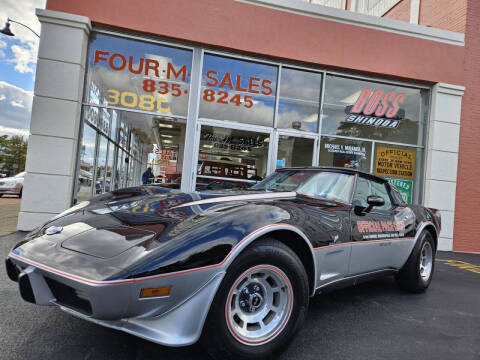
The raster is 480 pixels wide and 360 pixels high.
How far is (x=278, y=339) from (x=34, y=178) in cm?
576

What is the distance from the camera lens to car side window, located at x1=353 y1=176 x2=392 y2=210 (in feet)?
10.5

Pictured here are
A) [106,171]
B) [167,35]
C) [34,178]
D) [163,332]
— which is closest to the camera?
[163,332]

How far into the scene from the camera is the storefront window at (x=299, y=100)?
7.59 m

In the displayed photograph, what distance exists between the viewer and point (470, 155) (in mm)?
8086

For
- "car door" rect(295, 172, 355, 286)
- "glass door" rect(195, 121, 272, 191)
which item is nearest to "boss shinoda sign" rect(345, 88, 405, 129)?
"glass door" rect(195, 121, 272, 191)

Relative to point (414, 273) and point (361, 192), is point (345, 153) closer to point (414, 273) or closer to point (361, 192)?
point (414, 273)

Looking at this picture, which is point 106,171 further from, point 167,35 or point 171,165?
point 167,35

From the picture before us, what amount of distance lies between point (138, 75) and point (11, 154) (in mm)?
53358

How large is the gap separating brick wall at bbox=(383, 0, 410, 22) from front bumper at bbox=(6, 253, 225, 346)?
11.5 m

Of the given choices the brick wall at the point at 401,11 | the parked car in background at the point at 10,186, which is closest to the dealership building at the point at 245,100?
the brick wall at the point at 401,11

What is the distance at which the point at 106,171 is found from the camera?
25.6 ft

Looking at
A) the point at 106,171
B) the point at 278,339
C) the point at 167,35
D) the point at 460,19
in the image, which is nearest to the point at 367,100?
the point at 460,19

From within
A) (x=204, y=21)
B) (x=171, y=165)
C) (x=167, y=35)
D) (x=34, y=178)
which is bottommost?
(x=34, y=178)

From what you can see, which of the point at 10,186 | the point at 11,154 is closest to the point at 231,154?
the point at 10,186
